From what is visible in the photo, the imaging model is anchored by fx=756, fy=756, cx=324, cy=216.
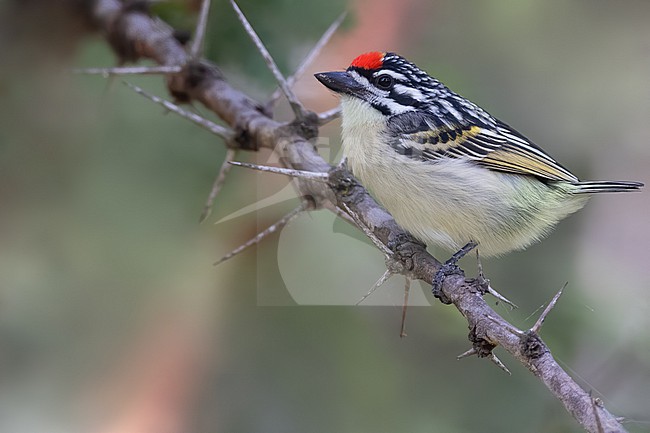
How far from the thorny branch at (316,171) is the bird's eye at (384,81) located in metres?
0.24

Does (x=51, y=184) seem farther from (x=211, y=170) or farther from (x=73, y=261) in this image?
(x=211, y=170)

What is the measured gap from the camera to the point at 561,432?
3.02m

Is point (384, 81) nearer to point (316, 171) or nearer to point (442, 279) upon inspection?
point (316, 171)

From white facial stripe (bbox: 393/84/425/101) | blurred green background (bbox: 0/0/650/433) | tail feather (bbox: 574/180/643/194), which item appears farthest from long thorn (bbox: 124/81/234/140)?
tail feather (bbox: 574/180/643/194)

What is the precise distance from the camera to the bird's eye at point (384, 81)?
2.98 m

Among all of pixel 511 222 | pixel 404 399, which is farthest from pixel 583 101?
pixel 404 399

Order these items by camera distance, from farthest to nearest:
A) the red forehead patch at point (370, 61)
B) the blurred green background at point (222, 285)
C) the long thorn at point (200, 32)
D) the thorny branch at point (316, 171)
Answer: the blurred green background at point (222, 285) < the red forehead patch at point (370, 61) < the long thorn at point (200, 32) < the thorny branch at point (316, 171)

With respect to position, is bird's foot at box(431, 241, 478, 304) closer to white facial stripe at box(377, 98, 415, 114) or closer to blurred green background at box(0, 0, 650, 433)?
white facial stripe at box(377, 98, 415, 114)

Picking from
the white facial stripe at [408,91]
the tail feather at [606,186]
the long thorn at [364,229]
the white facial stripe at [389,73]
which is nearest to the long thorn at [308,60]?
the white facial stripe at [389,73]

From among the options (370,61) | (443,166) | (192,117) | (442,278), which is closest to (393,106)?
(370,61)

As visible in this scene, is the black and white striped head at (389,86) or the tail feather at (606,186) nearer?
the tail feather at (606,186)

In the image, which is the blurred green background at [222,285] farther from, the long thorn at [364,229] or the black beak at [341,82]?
the long thorn at [364,229]

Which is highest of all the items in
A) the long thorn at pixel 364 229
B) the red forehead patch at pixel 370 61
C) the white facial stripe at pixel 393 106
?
the red forehead patch at pixel 370 61

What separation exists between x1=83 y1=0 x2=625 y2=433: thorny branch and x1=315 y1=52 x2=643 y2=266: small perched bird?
0.45 ft
